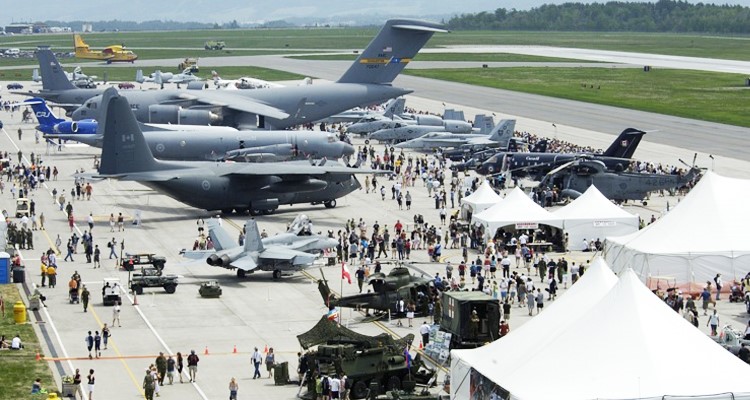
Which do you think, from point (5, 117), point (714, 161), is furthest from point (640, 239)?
point (5, 117)

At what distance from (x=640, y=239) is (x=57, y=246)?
27.0 metres

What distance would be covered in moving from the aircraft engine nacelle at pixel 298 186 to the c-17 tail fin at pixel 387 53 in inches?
1551

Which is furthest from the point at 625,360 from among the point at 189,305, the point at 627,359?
the point at 189,305

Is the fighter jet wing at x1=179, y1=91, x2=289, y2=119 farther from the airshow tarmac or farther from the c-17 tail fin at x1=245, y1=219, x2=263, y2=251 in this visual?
the c-17 tail fin at x1=245, y1=219, x2=263, y2=251

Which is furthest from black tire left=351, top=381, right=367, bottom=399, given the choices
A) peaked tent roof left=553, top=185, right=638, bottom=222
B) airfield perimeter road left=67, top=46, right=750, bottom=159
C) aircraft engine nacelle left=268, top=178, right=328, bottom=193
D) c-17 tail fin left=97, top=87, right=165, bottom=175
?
airfield perimeter road left=67, top=46, right=750, bottom=159

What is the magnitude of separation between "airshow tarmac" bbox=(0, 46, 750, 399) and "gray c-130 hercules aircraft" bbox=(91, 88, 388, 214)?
3.59ft

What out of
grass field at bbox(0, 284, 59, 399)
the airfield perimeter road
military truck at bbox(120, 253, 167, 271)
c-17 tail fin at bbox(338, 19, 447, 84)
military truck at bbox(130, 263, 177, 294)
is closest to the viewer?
grass field at bbox(0, 284, 59, 399)

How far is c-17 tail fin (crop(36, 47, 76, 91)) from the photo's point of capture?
12100 cm

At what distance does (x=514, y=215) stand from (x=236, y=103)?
1840 inches

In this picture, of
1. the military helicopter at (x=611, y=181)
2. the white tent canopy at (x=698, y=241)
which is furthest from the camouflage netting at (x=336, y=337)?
the military helicopter at (x=611, y=181)

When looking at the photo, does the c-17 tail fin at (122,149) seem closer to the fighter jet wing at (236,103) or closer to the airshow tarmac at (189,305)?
the airshow tarmac at (189,305)

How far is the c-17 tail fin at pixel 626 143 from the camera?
8031cm

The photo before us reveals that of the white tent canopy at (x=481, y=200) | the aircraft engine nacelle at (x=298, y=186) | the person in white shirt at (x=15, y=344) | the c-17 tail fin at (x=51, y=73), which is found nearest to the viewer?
the person in white shirt at (x=15, y=344)

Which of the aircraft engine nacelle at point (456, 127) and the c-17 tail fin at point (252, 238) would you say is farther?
the aircraft engine nacelle at point (456, 127)
